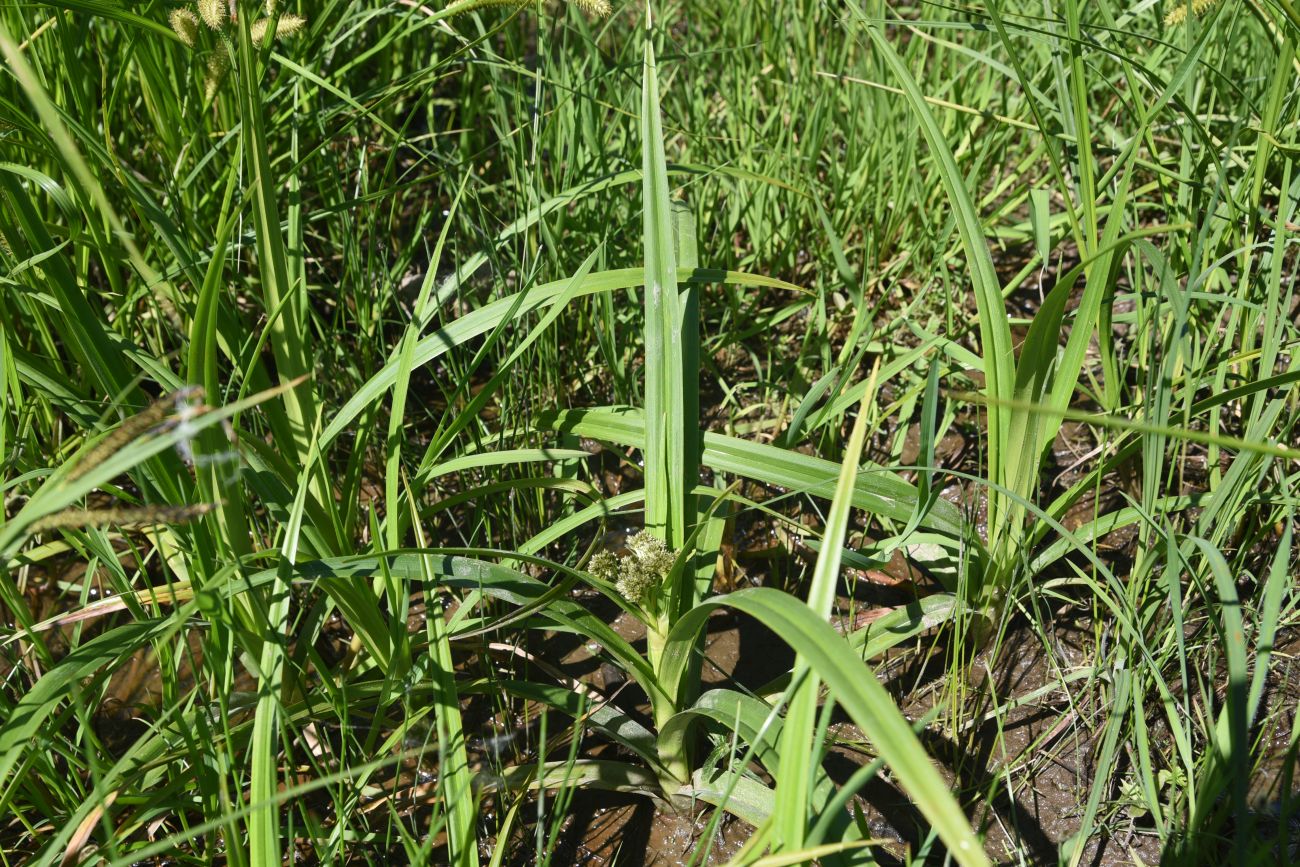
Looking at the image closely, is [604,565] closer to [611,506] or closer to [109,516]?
[611,506]

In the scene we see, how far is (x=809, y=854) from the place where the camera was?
96 cm

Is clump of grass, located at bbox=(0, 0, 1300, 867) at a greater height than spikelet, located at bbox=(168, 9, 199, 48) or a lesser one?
lesser

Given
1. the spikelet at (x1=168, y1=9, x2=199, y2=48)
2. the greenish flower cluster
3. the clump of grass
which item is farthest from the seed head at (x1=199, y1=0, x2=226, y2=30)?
the greenish flower cluster

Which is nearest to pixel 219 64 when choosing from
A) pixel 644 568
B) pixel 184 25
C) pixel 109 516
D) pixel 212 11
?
pixel 184 25

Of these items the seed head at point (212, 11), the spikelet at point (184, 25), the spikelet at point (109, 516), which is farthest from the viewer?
the spikelet at point (184, 25)

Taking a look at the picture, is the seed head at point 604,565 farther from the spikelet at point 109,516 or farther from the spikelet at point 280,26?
the spikelet at point 280,26

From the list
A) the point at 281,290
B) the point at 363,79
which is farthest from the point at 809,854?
the point at 363,79

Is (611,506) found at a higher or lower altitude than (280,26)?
lower

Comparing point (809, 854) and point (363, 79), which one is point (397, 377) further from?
point (363, 79)

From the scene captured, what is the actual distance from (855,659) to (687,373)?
0.71 metres

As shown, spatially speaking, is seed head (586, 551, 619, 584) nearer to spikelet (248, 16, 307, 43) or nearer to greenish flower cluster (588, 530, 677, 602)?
greenish flower cluster (588, 530, 677, 602)

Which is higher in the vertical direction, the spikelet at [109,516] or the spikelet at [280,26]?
the spikelet at [280,26]

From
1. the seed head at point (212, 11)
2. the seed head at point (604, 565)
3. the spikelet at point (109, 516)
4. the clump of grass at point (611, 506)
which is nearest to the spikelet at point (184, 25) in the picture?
the clump of grass at point (611, 506)

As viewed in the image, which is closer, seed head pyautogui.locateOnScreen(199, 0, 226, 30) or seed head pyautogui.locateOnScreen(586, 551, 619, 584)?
seed head pyautogui.locateOnScreen(199, 0, 226, 30)
